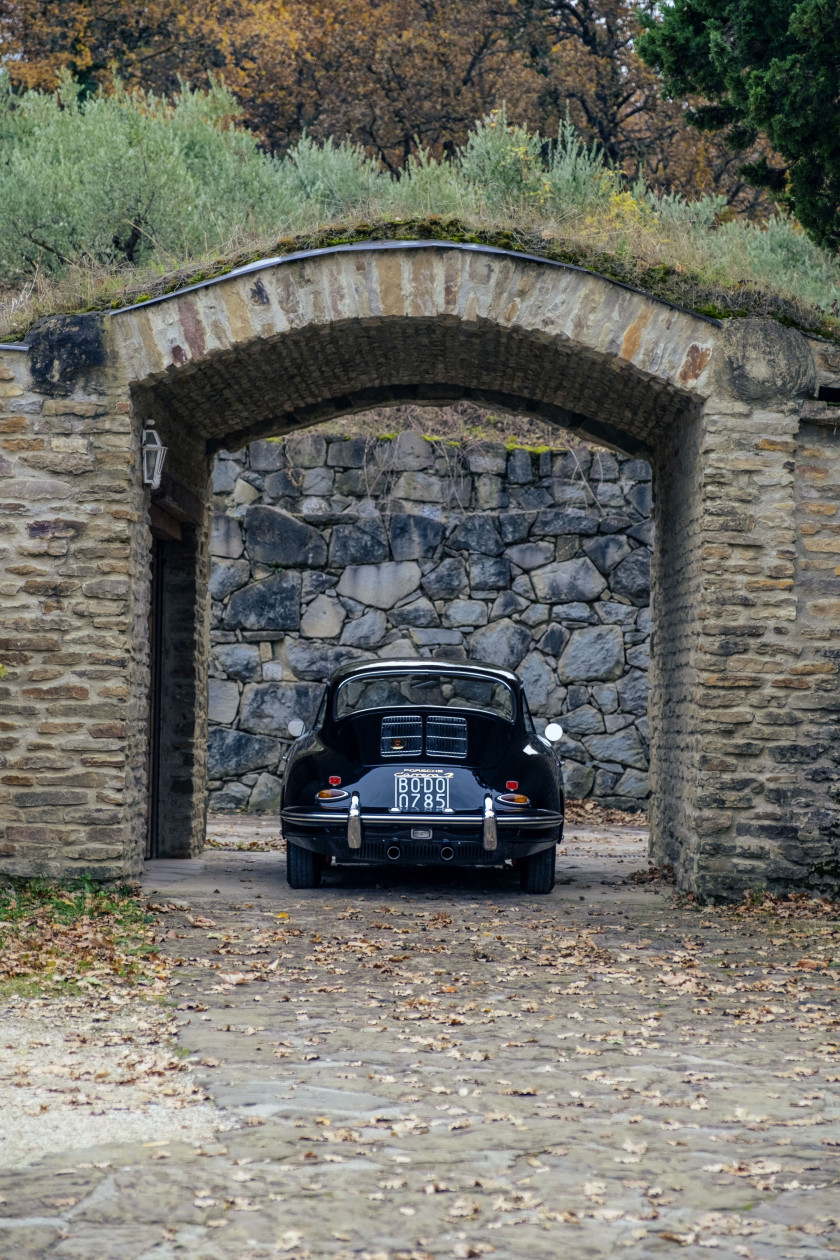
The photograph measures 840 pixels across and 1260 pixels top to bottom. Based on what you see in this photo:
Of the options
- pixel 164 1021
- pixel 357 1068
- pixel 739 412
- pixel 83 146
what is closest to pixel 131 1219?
pixel 357 1068

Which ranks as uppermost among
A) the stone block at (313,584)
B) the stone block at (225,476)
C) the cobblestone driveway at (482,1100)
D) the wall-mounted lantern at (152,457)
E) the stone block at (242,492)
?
the stone block at (225,476)

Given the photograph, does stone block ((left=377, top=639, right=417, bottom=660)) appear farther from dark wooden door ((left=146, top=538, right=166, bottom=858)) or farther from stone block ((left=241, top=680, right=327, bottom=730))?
dark wooden door ((left=146, top=538, right=166, bottom=858))

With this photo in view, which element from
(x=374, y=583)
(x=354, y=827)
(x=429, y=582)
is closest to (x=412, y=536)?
(x=429, y=582)

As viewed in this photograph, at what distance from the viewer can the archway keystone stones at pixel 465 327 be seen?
8523 millimetres

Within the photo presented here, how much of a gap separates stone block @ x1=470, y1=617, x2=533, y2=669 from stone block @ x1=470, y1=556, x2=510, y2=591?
0.39 m

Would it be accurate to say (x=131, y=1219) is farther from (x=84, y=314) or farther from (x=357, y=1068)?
(x=84, y=314)

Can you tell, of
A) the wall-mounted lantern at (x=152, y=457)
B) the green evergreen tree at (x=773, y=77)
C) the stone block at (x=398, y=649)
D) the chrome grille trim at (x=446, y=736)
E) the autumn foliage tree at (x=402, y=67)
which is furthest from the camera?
the autumn foliage tree at (x=402, y=67)

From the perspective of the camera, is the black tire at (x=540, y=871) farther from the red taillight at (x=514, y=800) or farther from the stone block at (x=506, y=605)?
the stone block at (x=506, y=605)

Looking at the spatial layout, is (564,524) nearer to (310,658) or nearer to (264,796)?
(310,658)

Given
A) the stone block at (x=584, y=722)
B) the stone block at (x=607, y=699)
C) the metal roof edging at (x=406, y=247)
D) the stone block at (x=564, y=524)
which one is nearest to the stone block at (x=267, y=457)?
the stone block at (x=564, y=524)

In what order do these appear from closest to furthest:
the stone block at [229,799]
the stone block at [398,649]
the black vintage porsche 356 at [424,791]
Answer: the black vintage porsche 356 at [424,791] → the stone block at [229,799] → the stone block at [398,649]

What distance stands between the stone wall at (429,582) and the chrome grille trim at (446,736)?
6.14 meters

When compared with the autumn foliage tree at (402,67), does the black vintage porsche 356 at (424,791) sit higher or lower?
lower

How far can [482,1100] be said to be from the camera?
4.30 metres
